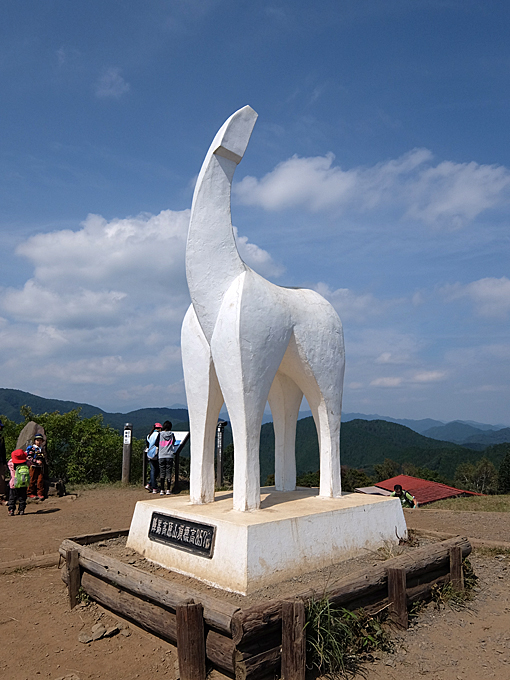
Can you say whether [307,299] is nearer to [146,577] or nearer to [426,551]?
[426,551]

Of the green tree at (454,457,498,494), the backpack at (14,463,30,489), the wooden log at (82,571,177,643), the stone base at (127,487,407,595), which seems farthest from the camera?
the green tree at (454,457,498,494)

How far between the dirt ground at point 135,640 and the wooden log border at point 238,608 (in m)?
0.17

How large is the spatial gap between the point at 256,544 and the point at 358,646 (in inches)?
44.0

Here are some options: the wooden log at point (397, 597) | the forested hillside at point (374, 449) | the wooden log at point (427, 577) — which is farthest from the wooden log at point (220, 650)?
the forested hillside at point (374, 449)

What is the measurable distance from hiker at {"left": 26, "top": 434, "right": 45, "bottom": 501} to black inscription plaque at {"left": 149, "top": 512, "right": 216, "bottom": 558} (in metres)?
6.38

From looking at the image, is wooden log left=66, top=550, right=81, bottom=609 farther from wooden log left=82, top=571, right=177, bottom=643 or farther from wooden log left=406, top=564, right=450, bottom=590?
wooden log left=406, top=564, right=450, bottom=590

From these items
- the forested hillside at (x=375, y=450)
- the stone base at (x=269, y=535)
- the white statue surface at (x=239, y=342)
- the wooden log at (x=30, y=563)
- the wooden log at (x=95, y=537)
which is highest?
the white statue surface at (x=239, y=342)

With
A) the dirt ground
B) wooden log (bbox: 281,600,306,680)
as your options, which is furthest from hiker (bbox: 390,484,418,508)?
wooden log (bbox: 281,600,306,680)

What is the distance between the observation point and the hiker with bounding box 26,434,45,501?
10.6m

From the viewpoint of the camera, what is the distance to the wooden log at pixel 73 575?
4859mm

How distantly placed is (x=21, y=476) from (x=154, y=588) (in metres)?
5.89

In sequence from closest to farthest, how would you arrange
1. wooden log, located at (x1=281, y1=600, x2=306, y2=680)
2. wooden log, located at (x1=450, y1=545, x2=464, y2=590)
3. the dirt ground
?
wooden log, located at (x1=281, y1=600, x2=306, y2=680), the dirt ground, wooden log, located at (x1=450, y1=545, x2=464, y2=590)

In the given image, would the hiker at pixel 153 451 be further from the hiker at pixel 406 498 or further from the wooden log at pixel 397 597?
the wooden log at pixel 397 597

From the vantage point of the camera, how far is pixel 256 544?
4305 mm
